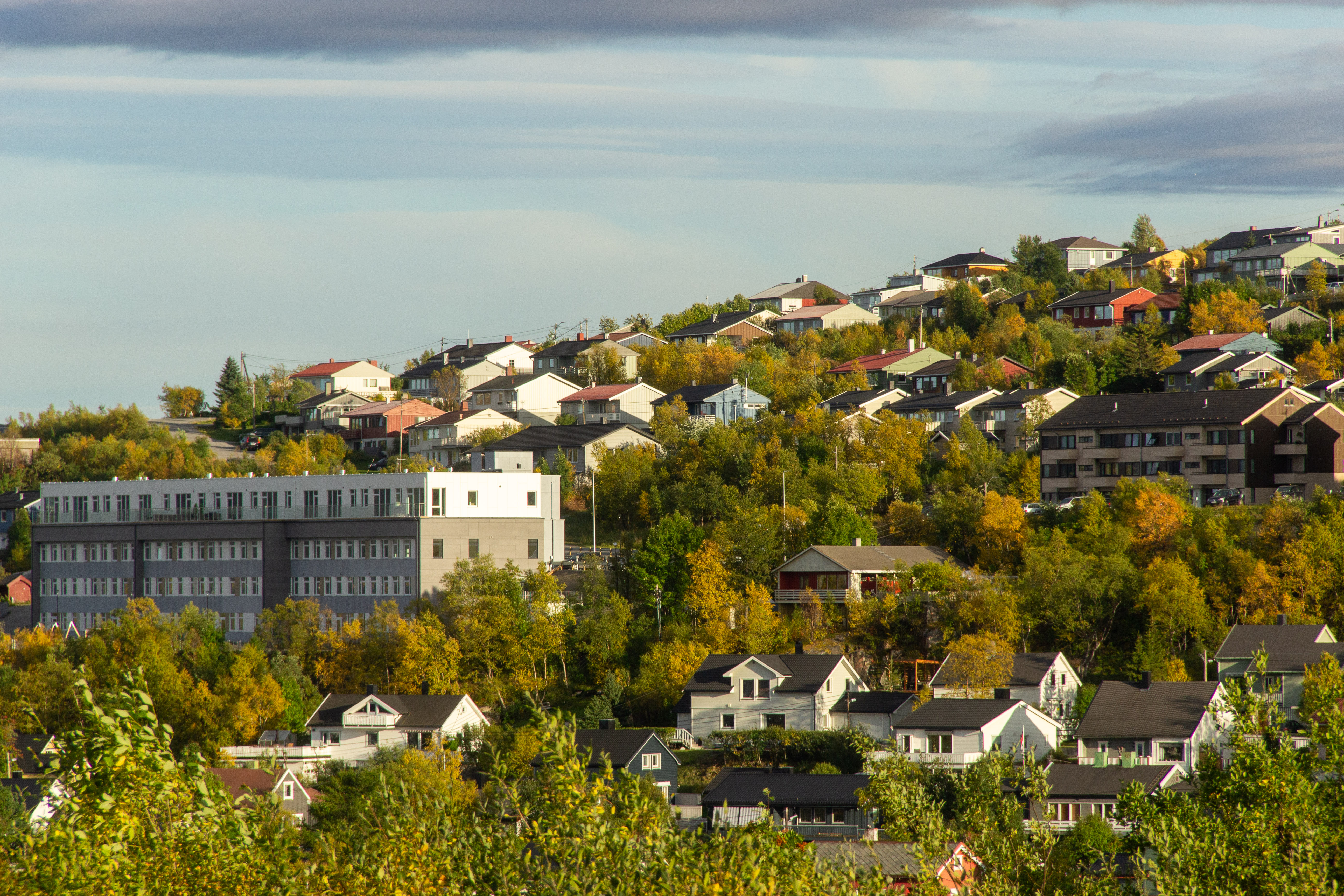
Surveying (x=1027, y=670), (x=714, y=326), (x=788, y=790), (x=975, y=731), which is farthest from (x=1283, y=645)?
(x=714, y=326)

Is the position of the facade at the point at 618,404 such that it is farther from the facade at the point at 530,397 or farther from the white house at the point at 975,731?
the white house at the point at 975,731

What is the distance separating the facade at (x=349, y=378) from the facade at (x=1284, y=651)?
6571 cm

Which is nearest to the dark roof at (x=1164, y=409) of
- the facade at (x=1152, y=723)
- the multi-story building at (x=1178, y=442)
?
the multi-story building at (x=1178, y=442)

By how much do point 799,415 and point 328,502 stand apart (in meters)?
21.4

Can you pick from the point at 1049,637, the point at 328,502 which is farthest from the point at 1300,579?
the point at 328,502

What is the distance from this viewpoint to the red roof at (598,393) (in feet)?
271

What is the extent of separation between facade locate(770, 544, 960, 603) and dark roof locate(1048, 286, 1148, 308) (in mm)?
37350

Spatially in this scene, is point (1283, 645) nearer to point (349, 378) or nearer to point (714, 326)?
point (714, 326)

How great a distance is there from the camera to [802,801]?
4081 centimetres

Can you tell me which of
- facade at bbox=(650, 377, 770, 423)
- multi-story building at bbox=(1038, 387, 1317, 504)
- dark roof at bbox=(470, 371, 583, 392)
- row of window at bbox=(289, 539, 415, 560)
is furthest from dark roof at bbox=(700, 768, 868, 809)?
dark roof at bbox=(470, 371, 583, 392)

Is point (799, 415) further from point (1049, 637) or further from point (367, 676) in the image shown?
point (367, 676)

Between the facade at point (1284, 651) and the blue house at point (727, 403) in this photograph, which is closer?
the facade at point (1284, 651)

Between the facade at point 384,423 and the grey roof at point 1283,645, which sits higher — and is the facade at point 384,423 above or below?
above

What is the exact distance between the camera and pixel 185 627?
5578 cm
